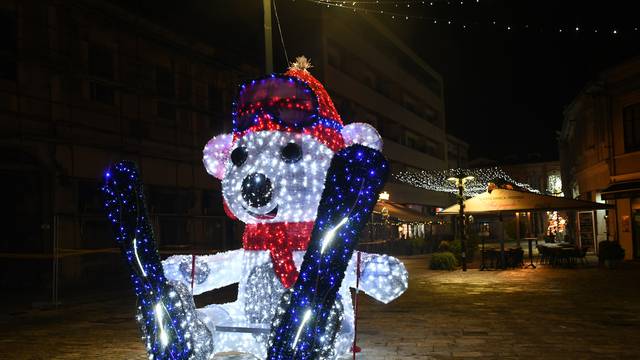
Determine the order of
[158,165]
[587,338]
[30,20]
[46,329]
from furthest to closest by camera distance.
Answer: [158,165] → [30,20] → [46,329] → [587,338]

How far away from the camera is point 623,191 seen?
1983cm

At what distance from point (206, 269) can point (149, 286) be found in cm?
119

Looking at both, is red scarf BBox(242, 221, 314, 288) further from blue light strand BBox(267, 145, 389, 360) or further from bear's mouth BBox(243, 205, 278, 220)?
blue light strand BBox(267, 145, 389, 360)

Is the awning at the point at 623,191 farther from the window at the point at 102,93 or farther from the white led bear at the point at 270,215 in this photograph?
the white led bear at the point at 270,215

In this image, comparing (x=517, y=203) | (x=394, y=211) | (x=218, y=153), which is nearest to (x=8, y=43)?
(x=218, y=153)

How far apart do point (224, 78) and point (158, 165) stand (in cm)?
490

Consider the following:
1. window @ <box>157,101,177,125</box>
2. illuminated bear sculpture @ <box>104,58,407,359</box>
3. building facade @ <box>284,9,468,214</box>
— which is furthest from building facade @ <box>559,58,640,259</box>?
illuminated bear sculpture @ <box>104,58,407,359</box>

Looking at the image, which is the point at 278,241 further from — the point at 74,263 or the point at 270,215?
the point at 74,263

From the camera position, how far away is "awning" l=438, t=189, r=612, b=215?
17094 millimetres

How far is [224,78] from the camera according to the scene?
22.9 m

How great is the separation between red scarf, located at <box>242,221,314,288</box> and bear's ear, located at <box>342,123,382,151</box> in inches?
41.6

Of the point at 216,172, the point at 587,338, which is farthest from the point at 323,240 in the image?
the point at 587,338

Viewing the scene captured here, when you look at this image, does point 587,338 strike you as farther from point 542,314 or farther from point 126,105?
point 126,105

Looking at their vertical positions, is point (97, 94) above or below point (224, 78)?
below
